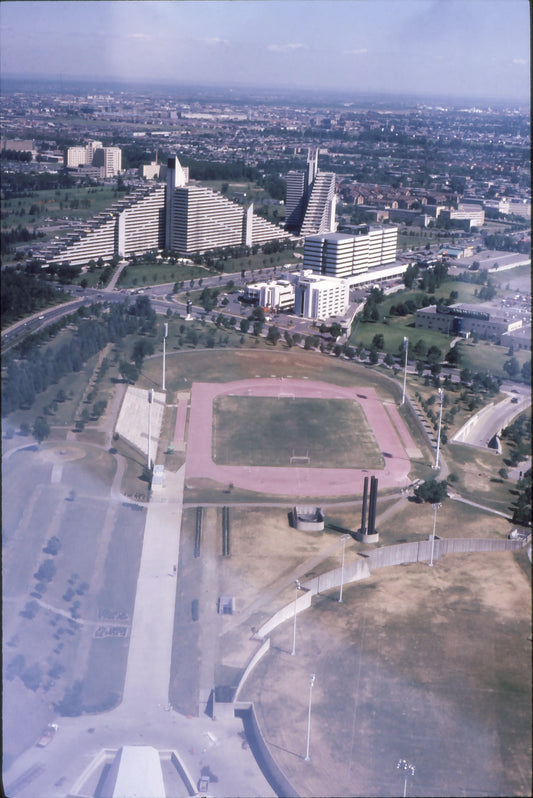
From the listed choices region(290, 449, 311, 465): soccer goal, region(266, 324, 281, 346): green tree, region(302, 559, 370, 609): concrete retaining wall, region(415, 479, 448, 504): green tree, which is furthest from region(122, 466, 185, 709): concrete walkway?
region(266, 324, 281, 346): green tree

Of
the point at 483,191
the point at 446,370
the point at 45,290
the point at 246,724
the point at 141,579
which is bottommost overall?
the point at 246,724

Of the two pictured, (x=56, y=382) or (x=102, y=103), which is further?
(x=102, y=103)

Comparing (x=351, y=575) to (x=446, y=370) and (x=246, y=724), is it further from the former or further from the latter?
(x=446, y=370)

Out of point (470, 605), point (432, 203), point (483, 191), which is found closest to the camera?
point (470, 605)

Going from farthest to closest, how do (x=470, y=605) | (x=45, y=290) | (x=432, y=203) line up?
(x=432, y=203)
(x=45, y=290)
(x=470, y=605)

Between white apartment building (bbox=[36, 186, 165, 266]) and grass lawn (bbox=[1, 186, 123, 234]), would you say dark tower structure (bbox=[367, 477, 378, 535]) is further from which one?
white apartment building (bbox=[36, 186, 165, 266])

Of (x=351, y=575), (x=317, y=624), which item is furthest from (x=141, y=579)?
(x=351, y=575)

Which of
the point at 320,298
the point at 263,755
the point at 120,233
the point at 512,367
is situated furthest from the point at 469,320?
the point at 263,755

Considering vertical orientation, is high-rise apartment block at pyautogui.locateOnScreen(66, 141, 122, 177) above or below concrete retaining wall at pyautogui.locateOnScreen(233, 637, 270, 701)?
above
